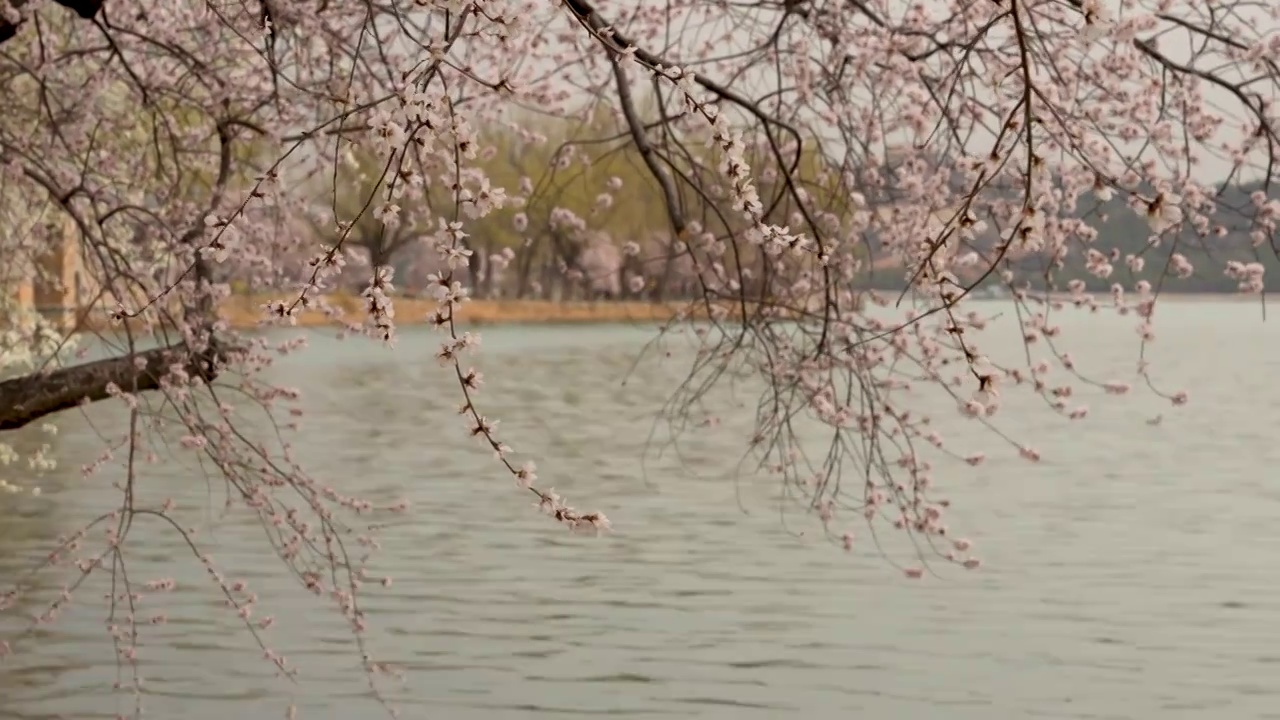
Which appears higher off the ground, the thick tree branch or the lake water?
the thick tree branch

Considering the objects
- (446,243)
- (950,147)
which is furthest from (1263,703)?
(446,243)

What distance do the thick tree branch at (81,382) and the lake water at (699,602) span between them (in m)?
0.86

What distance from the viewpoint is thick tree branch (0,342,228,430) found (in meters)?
7.11

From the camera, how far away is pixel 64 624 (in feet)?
38.2

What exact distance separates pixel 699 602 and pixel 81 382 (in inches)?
264

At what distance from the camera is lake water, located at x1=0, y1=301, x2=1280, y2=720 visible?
405 inches

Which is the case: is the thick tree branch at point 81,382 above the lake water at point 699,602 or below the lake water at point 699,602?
above

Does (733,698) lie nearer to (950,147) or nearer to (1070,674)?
(1070,674)

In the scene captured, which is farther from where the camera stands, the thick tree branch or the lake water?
the lake water

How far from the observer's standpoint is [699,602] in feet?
43.9

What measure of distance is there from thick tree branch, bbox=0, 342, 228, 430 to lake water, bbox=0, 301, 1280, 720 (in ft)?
2.83

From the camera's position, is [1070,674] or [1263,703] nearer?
[1263,703]

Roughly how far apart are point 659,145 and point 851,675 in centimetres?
443

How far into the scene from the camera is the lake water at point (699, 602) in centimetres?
1028
